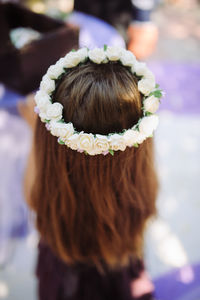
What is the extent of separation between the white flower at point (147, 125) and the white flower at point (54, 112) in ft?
0.66

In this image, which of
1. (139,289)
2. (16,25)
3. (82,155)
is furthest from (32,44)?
(139,289)

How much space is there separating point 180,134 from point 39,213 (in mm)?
1727

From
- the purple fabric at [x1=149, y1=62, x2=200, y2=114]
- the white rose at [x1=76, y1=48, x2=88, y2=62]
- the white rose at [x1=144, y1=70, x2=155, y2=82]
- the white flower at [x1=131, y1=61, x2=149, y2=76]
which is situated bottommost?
the white rose at [x1=144, y1=70, x2=155, y2=82]

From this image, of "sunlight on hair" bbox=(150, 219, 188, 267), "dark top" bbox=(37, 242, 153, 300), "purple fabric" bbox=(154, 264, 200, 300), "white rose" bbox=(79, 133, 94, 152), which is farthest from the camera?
"sunlight on hair" bbox=(150, 219, 188, 267)

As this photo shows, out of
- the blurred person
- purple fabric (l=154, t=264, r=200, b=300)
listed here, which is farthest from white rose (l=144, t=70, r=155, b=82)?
the blurred person

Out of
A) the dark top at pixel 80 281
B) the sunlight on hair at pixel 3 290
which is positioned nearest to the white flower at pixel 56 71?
the dark top at pixel 80 281

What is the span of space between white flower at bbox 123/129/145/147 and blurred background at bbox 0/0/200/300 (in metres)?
0.91

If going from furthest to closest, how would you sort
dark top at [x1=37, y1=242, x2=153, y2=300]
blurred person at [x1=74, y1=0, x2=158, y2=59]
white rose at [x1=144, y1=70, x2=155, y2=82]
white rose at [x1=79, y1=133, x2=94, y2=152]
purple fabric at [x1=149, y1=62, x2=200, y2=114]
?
1. blurred person at [x1=74, y1=0, x2=158, y2=59]
2. purple fabric at [x1=149, y1=62, x2=200, y2=114]
3. dark top at [x1=37, y1=242, x2=153, y2=300]
4. white rose at [x1=144, y1=70, x2=155, y2=82]
5. white rose at [x1=79, y1=133, x2=94, y2=152]

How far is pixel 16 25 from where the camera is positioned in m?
2.15

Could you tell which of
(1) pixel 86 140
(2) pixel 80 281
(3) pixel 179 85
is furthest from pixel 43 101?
(3) pixel 179 85

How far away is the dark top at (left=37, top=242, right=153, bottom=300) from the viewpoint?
1087 mm

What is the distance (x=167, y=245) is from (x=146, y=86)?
1.34 m

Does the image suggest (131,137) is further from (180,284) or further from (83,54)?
(180,284)

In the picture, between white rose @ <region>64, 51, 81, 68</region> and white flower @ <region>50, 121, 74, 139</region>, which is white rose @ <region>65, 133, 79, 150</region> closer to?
white flower @ <region>50, 121, 74, 139</region>
